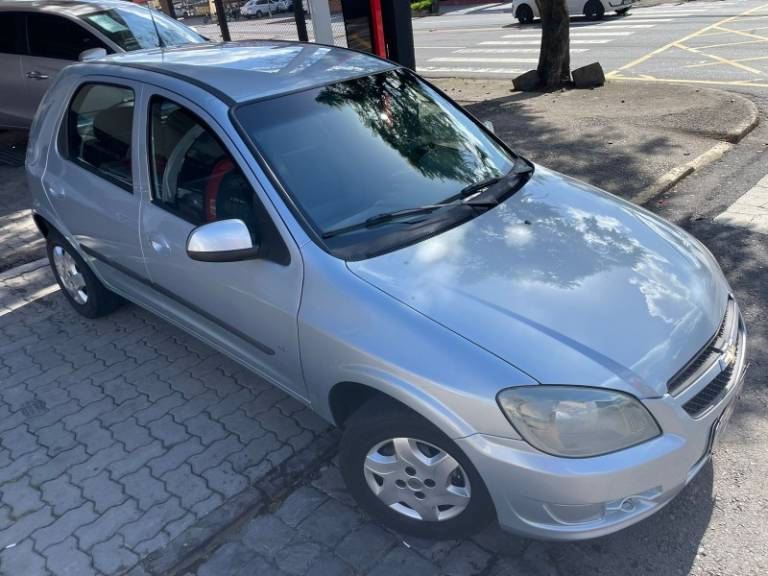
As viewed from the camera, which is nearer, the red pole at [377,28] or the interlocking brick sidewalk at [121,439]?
the interlocking brick sidewalk at [121,439]

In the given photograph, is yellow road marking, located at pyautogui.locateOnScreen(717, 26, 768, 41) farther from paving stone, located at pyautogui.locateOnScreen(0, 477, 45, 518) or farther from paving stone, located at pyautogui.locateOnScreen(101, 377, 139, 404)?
paving stone, located at pyautogui.locateOnScreen(0, 477, 45, 518)

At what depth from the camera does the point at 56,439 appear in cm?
370

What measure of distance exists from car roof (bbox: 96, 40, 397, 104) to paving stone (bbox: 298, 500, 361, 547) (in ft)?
6.40

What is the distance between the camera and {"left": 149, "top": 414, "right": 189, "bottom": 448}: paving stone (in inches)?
142

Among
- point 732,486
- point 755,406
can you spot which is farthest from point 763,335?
point 732,486

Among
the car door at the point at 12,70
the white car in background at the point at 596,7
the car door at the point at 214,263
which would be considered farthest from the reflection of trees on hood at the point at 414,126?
the white car in background at the point at 596,7

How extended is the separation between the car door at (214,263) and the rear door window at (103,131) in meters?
0.27

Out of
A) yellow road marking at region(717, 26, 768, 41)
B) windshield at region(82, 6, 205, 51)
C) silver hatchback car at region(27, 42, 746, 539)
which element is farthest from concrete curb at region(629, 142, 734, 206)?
yellow road marking at region(717, 26, 768, 41)

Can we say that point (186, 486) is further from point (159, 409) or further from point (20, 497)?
point (20, 497)

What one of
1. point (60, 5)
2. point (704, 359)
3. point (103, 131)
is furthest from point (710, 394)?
point (60, 5)

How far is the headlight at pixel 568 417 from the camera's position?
2.28m

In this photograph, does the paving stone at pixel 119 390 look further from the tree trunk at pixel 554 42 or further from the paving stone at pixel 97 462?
the tree trunk at pixel 554 42

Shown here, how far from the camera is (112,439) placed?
3.65 metres

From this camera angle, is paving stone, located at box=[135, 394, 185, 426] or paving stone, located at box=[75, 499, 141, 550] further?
paving stone, located at box=[135, 394, 185, 426]
